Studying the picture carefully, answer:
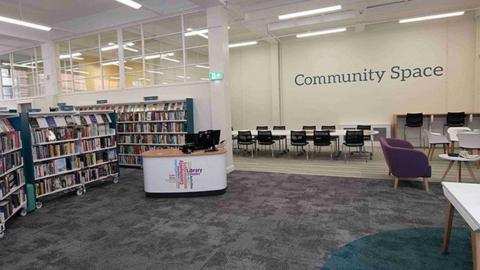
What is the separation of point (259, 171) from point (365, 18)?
616 centimetres

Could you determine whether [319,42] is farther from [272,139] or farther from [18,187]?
[18,187]

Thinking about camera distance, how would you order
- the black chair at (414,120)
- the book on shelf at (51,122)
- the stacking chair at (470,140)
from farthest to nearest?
1. the black chair at (414,120)
2. the stacking chair at (470,140)
3. the book on shelf at (51,122)

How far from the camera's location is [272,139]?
9.24 metres

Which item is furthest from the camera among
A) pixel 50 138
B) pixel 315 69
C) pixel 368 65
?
pixel 315 69

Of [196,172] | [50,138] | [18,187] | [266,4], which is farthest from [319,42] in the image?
[18,187]

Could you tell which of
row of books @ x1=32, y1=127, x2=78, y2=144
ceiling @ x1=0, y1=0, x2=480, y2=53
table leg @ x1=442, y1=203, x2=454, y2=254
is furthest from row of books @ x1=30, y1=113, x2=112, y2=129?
table leg @ x1=442, y1=203, x2=454, y2=254

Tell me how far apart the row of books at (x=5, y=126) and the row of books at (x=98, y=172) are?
1.63 metres

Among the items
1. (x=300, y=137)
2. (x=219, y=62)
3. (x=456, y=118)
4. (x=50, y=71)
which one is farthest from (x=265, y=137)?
(x=50, y=71)

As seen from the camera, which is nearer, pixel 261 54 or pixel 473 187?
pixel 473 187

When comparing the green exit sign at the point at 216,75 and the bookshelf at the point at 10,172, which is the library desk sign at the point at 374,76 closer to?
the green exit sign at the point at 216,75

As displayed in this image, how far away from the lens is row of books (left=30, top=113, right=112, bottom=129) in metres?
5.18

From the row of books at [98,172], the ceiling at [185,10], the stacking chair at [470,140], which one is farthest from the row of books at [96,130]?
the stacking chair at [470,140]

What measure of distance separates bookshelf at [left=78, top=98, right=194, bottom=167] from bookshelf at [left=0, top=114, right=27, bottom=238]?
A: 351 cm

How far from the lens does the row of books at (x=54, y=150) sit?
16.9 feet
